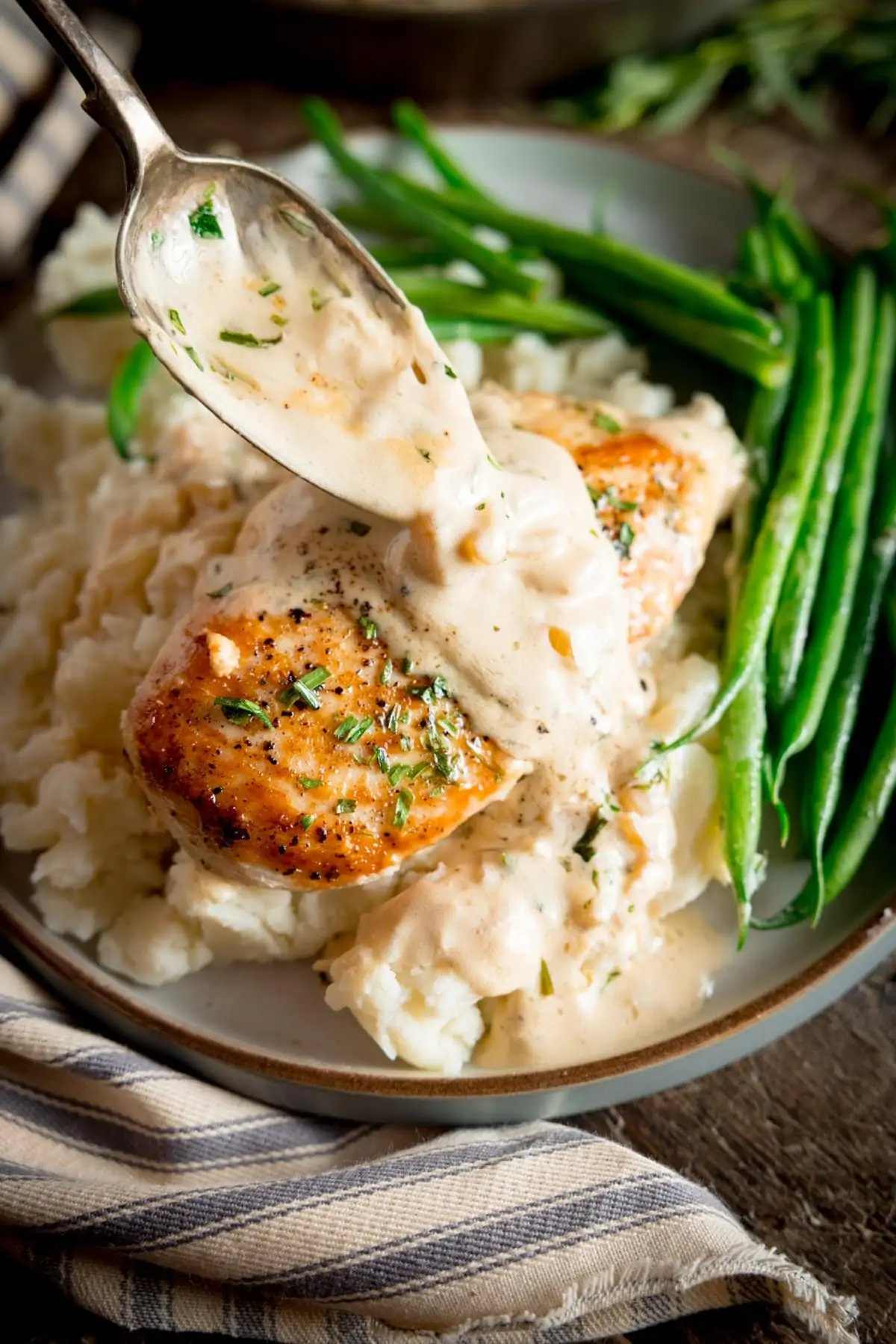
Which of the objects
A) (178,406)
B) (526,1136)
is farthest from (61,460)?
(526,1136)

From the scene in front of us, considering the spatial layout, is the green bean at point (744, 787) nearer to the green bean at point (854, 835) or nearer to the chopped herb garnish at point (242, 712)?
the green bean at point (854, 835)

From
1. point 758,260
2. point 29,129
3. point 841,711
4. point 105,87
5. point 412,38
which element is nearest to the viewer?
point 105,87

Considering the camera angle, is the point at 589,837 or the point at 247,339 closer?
the point at 247,339

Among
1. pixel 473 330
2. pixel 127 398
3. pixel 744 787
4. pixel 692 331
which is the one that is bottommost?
pixel 744 787

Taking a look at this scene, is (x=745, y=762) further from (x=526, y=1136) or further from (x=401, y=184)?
(x=401, y=184)

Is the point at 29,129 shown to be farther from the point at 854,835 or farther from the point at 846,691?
the point at 854,835

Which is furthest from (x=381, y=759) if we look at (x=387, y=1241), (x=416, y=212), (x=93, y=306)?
(x=416, y=212)
